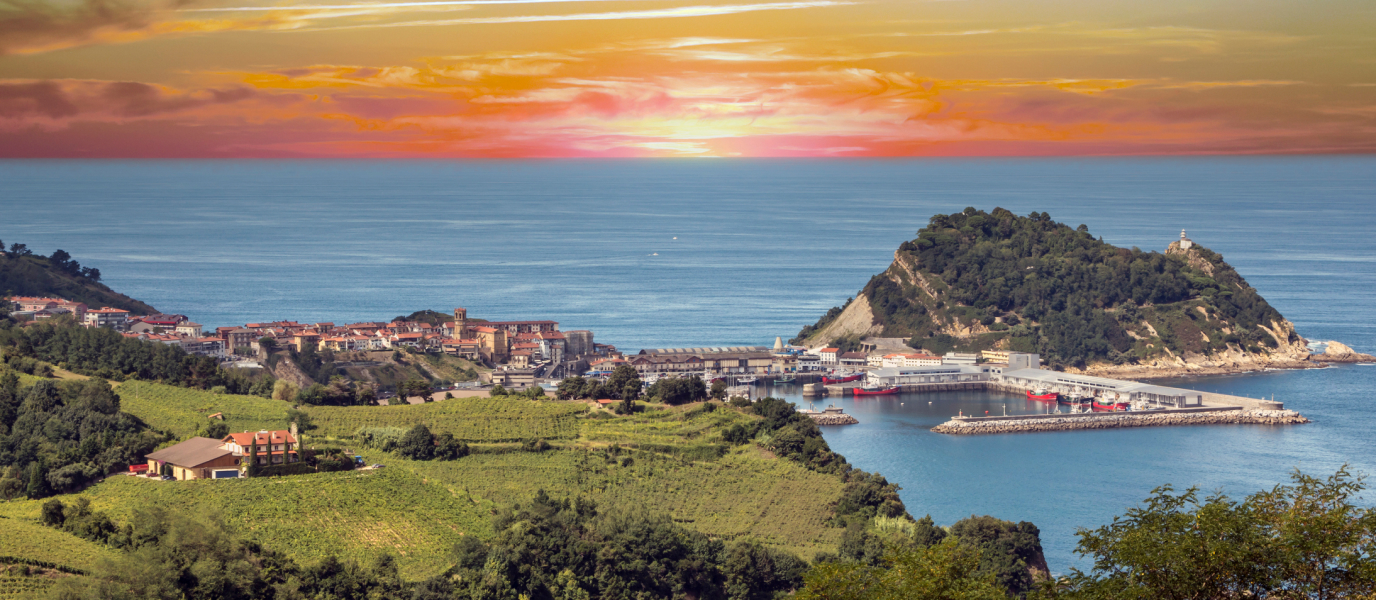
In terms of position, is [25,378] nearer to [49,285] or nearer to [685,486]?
[685,486]

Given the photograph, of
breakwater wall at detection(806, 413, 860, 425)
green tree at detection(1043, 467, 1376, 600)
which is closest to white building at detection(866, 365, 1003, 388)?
breakwater wall at detection(806, 413, 860, 425)

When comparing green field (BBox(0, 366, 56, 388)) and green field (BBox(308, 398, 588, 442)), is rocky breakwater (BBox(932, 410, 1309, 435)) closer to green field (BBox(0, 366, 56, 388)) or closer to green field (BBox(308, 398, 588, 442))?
green field (BBox(308, 398, 588, 442))

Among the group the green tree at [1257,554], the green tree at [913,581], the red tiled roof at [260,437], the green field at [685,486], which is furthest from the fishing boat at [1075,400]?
the green tree at [1257,554]

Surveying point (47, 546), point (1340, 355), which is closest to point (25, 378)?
point (47, 546)

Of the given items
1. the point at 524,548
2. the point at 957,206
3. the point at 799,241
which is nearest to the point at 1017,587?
the point at 524,548

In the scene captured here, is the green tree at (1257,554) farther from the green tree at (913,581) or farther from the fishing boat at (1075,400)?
the fishing boat at (1075,400)
